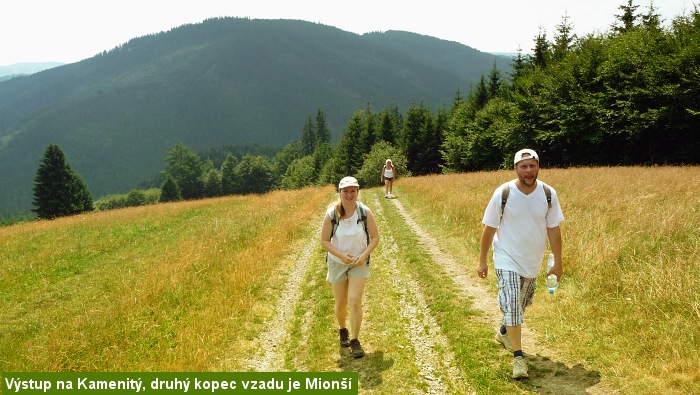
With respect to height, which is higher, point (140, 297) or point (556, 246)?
point (556, 246)

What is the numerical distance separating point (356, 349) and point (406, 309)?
1.80 m

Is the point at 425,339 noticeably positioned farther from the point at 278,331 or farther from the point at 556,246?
the point at 278,331

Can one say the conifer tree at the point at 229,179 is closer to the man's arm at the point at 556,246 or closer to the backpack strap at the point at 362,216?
the backpack strap at the point at 362,216

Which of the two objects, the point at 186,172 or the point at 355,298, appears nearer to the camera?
the point at 355,298

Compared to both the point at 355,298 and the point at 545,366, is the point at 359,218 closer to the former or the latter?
the point at 355,298

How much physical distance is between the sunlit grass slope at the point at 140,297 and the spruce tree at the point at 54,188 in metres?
46.4

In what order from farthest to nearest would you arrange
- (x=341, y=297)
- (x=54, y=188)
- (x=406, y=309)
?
(x=54, y=188)
(x=406, y=309)
(x=341, y=297)

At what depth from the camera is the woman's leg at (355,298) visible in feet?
18.3

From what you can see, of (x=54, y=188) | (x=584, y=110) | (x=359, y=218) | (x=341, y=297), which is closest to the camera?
(x=359, y=218)

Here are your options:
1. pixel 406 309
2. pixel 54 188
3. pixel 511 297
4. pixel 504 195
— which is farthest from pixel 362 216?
pixel 54 188

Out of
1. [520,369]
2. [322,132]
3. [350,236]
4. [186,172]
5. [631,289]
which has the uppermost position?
[322,132]

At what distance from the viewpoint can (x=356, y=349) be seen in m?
5.66

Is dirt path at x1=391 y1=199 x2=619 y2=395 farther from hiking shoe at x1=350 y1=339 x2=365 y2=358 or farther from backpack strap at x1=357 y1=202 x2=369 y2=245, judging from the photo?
backpack strap at x1=357 y1=202 x2=369 y2=245

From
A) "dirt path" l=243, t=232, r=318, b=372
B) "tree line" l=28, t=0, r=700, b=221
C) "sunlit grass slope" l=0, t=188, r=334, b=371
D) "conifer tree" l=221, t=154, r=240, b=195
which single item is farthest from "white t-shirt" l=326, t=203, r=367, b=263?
"conifer tree" l=221, t=154, r=240, b=195
